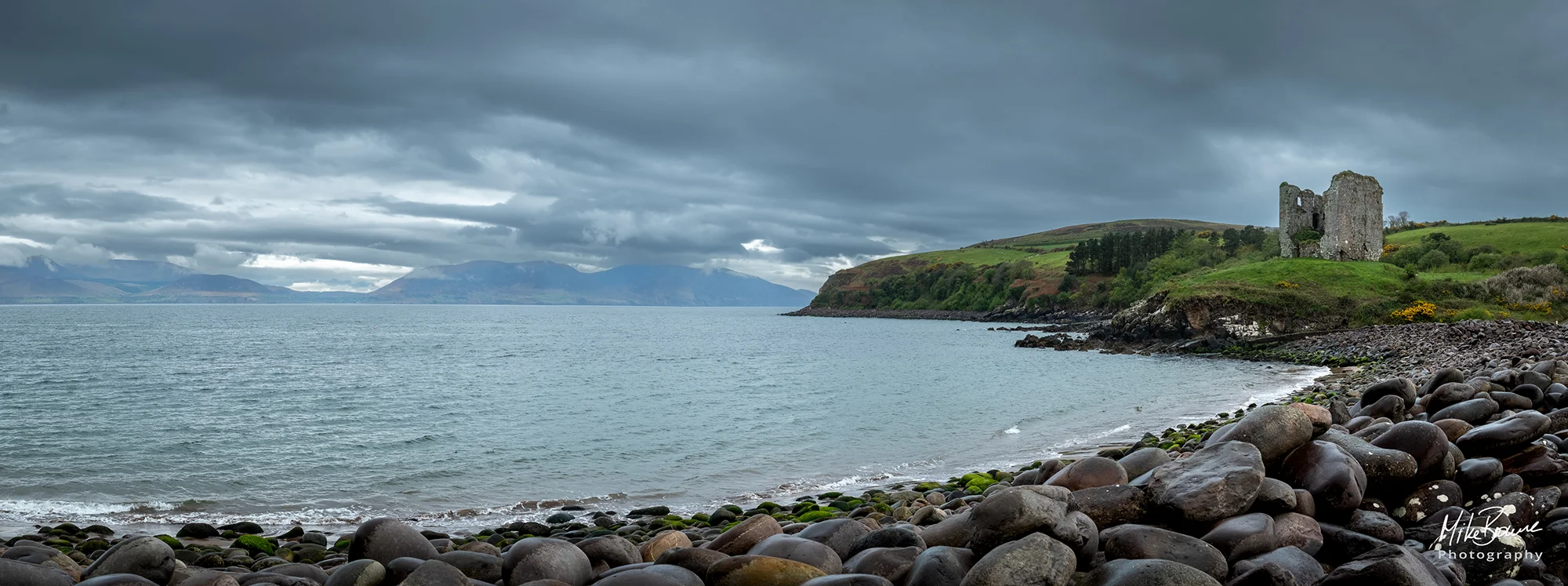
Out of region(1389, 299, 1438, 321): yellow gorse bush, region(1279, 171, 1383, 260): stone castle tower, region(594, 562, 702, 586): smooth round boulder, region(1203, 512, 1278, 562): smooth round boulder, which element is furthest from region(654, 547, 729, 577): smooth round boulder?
region(1279, 171, 1383, 260): stone castle tower

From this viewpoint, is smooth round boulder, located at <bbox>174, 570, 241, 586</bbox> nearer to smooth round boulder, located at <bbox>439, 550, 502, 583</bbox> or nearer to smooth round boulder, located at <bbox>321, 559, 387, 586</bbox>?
smooth round boulder, located at <bbox>321, 559, 387, 586</bbox>

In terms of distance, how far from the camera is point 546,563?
6.92 metres

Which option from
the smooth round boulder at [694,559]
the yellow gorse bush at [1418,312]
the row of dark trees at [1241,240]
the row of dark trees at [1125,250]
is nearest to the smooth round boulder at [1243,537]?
the smooth round boulder at [694,559]

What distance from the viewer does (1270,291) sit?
61.0 meters

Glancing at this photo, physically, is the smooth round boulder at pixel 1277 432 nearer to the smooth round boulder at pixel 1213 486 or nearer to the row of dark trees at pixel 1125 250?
the smooth round boulder at pixel 1213 486

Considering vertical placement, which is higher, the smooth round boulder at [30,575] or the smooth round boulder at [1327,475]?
the smooth round boulder at [1327,475]

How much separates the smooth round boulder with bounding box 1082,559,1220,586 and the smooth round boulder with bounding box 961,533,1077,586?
21 cm

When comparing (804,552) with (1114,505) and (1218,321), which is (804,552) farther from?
(1218,321)

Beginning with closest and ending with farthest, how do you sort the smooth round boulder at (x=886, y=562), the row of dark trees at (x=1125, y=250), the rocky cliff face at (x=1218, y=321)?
the smooth round boulder at (x=886, y=562)
the rocky cliff face at (x=1218, y=321)
the row of dark trees at (x=1125, y=250)

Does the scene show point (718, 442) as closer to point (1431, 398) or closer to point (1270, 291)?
point (1431, 398)

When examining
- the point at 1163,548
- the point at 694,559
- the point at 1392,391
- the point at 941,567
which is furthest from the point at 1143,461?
the point at 1392,391

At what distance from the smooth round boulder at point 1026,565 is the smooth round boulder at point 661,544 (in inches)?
152

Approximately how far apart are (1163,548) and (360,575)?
5.85m

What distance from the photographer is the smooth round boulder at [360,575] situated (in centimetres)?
664
